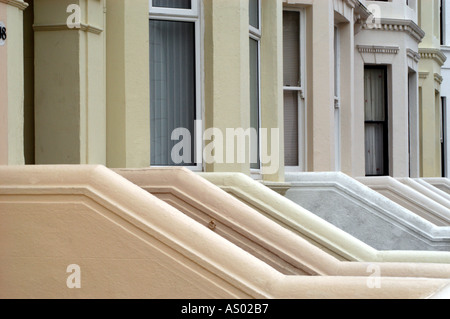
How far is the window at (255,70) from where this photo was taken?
9758 millimetres

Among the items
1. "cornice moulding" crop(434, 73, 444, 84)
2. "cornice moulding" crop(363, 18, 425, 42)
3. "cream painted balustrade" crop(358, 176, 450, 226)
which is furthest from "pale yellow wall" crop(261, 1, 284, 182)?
"cornice moulding" crop(434, 73, 444, 84)

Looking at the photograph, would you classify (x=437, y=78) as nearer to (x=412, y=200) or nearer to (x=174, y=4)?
(x=412, y=200)

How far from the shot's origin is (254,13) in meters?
9.84

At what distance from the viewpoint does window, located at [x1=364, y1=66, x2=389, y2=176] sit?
645 inches

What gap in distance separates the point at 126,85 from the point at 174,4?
3.47 feet

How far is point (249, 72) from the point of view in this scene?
31.3ft

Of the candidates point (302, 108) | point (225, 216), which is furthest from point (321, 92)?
point (225, 216)

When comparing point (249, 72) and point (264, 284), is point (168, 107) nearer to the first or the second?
point (249, 72)

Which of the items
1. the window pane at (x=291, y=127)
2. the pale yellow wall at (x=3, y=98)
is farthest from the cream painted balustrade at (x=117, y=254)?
the window pane at (x=291, y=127)

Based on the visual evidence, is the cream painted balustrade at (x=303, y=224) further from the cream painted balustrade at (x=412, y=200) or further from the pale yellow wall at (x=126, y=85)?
the cream painted balustrade at (x=412, y=200)

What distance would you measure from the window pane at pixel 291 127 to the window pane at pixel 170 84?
3.97m

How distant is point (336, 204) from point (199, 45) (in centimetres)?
291

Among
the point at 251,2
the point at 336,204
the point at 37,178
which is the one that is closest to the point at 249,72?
the point at 251,2

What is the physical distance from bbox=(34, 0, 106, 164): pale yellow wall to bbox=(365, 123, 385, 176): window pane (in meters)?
9.28
